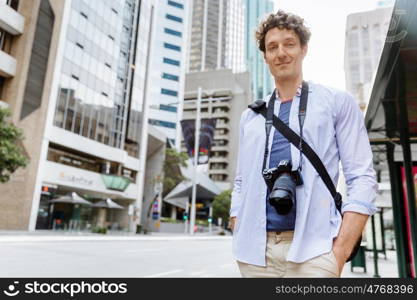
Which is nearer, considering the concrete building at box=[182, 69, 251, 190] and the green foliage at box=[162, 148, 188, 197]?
the green foliage at box=[162, 148, 188, 197]

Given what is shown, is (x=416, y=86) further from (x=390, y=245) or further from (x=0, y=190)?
(x=0, y=190)

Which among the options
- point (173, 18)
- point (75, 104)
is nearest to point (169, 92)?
point (173, 18)

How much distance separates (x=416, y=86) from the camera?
4.41 m

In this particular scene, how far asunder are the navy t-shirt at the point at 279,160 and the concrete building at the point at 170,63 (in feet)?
198

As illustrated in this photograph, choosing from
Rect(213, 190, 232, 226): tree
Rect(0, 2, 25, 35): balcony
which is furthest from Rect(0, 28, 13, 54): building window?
Rect(213, 190, 232, 226): tree

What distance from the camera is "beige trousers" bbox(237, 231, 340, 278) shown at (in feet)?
4.25

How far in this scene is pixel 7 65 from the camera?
23.9 metres

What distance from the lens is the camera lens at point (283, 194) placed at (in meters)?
1.32

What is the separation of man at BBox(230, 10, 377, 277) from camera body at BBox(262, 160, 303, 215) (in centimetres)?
3

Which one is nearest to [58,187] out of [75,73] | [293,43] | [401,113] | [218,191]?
[75,73]

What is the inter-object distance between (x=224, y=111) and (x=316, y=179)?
259ft

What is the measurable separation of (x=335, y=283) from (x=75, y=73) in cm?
2943

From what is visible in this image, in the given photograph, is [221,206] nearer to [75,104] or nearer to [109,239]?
[75,104]

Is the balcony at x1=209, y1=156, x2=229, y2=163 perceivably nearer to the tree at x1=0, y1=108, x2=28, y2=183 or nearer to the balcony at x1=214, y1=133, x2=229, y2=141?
the balcony at x1=214, y1=133, x2=229, y2=141
